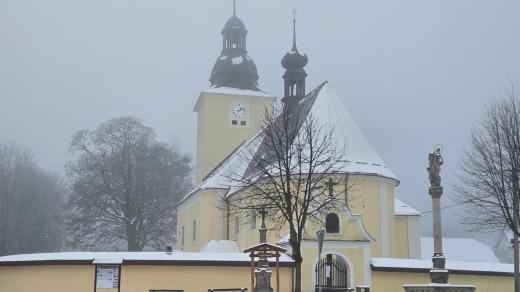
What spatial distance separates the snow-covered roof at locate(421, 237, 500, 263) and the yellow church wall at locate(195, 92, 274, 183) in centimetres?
2031

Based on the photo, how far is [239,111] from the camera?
163ft

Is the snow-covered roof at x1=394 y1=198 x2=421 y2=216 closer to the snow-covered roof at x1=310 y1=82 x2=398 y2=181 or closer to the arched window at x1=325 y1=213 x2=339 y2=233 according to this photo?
the snow-covered roof at x1=310 y1=82 x2=398 y2=181

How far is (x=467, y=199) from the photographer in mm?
22453

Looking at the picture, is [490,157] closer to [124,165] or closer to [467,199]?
[467,199]

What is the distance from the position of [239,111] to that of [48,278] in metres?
28.0

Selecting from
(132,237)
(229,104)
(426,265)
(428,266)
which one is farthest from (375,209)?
(132,237)

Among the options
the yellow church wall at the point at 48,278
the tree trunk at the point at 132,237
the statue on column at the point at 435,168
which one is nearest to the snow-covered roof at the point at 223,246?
the tree trunk at the point at 132,237

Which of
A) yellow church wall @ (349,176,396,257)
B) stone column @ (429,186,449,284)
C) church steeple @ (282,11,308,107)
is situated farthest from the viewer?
church steeple @ (282,11,308,107)

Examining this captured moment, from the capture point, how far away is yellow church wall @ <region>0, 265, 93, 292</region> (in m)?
22.8

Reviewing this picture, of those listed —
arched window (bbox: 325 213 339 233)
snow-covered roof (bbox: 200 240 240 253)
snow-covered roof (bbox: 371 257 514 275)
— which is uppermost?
arched window (bbox: 325 213 339 233)

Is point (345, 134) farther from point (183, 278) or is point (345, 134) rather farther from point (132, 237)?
point (132, 237)

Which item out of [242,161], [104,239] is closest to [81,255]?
[242,161]

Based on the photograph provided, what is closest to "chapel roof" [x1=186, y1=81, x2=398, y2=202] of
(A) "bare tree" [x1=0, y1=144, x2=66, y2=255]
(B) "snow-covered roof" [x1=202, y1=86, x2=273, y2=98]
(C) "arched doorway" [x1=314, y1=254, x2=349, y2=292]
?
(C) "arched doorway" [x1=314, y1=254, x2=349, y2=292]

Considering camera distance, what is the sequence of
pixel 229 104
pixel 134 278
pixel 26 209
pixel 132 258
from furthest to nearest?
pixel 26 209, pixel 229 104, pixel 132 258, pixel 134 278
